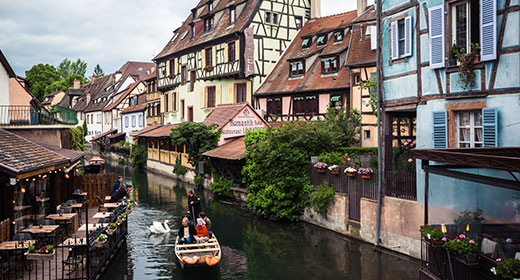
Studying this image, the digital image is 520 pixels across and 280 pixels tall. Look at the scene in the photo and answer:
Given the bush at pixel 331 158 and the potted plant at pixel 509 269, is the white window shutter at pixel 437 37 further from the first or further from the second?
the potted plant at pixel 509 269

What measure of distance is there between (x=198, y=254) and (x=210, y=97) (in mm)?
24518

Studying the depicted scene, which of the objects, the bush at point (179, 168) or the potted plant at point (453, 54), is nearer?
the potted plant at point (453, 54)

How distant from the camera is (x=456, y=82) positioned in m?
12.1

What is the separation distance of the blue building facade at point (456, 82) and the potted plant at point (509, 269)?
12.2 feet

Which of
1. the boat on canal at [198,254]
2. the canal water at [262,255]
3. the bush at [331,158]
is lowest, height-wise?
the canal water at [262,255]

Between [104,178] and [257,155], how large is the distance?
721 cm

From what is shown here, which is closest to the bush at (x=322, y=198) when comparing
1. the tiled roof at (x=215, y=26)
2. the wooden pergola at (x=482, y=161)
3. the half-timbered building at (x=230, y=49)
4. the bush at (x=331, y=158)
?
the bush at (x=331, y=158)

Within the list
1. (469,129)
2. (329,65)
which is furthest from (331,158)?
(329,65)

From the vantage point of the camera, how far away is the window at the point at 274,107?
29.6m

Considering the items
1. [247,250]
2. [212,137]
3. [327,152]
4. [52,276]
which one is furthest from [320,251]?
[212,137]

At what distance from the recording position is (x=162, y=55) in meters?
42.7

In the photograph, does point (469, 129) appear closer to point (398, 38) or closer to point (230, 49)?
point (398, 38)

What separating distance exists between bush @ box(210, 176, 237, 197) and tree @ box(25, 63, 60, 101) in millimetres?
65005

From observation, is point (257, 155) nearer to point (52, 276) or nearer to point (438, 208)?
point (438, 208)
